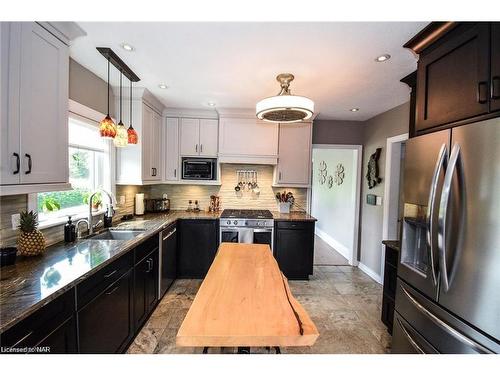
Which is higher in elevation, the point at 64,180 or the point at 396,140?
the point at 396,140

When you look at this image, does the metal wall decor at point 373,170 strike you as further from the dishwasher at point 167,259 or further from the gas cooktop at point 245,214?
the dishwasher at point 167,259

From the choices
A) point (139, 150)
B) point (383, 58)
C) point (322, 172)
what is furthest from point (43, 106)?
point (322, 172)

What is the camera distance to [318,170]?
666 cm

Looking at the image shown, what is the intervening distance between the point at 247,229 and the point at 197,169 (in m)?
1.23

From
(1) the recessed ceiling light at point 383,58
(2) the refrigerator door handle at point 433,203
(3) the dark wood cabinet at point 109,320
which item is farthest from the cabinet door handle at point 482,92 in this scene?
(3) the dark wood cabinet at point 109,320

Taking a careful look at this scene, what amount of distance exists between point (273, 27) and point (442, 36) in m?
1.04

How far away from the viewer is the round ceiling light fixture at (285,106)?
73.6 inches

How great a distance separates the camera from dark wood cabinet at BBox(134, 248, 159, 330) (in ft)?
7.07

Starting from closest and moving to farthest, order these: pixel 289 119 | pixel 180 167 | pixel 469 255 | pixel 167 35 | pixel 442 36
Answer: pixel 469 255 < pixel 442 36 < pixel 167 35 < pixel 289 119 < pixel 180 167

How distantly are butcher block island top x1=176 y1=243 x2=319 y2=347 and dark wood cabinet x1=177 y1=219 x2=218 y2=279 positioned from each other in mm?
1858

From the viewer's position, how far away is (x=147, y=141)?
125 inches

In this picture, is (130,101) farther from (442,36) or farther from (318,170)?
(318,170)
